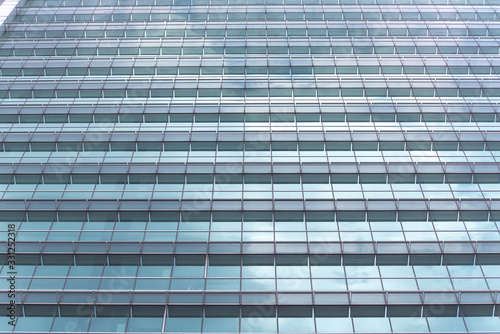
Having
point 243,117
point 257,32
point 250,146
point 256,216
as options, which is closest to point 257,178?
point 250,146

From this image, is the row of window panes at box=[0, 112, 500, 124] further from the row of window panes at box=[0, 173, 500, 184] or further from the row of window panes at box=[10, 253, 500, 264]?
the row of window panes at box=[10, 253, 500, 264]

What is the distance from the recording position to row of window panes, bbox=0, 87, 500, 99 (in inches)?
2046

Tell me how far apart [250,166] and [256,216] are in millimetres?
5009

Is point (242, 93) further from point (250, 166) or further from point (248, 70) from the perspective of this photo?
point (250, 166)

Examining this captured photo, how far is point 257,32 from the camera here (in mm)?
60719

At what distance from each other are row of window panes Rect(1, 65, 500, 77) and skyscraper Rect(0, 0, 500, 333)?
7.5 inches

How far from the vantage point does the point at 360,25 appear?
60.8 meters

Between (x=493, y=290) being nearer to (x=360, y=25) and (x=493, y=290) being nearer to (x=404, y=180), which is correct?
(x=404, y=180)

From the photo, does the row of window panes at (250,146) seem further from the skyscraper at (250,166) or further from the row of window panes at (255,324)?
the row of window panes at (255,324)

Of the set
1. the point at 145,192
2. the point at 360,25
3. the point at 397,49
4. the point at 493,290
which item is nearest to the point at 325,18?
the point at 360,25

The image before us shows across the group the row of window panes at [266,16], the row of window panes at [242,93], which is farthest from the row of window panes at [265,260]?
the row of window panes at [266,16]

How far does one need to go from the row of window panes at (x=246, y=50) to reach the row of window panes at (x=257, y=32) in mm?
2456

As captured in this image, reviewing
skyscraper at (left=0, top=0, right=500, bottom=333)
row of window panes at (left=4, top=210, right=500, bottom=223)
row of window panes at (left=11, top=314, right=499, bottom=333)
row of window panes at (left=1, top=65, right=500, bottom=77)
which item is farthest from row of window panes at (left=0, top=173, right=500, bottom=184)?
row of window panes at (left=1, top=65, right=500, bottom=77)

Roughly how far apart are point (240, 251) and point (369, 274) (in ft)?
28.3
